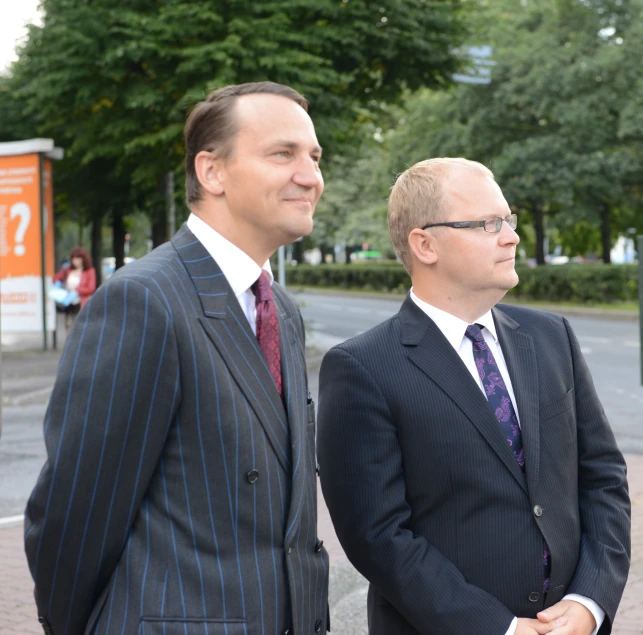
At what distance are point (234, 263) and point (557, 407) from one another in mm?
898

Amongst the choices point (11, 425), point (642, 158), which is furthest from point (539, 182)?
point (11, 425)

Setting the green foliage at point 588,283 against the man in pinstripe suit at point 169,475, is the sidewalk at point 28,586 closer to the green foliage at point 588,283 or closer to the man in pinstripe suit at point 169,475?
the man in pinstripe suit at point 169,475

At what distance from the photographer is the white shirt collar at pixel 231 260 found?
216 cm

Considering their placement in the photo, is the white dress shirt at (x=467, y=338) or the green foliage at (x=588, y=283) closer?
the white dress shirt at (x=467, y=338)

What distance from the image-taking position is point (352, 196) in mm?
56625

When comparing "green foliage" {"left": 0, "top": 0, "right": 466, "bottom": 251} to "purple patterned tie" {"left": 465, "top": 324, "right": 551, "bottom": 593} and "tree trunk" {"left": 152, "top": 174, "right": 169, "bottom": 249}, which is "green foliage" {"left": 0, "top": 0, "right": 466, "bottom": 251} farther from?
"purple patterned tie" {"left": 465, "top": 324, "right": 551, "bottom": 593}

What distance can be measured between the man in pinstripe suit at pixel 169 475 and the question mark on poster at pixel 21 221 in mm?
16314

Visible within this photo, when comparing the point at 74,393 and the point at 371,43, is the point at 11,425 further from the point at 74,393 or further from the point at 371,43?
the point at 74,393

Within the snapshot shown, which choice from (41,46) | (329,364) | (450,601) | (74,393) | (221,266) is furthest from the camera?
(41,46)

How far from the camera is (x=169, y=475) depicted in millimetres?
1970

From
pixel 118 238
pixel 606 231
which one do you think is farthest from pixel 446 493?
pixel 606 231

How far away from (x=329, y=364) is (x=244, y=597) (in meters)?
0.71

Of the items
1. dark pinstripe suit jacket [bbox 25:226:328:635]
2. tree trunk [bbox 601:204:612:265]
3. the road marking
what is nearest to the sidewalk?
the road marking

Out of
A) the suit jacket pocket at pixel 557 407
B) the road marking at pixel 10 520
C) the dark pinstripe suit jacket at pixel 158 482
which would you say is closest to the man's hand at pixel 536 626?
the suit jacket pocket at pixel 557 407
